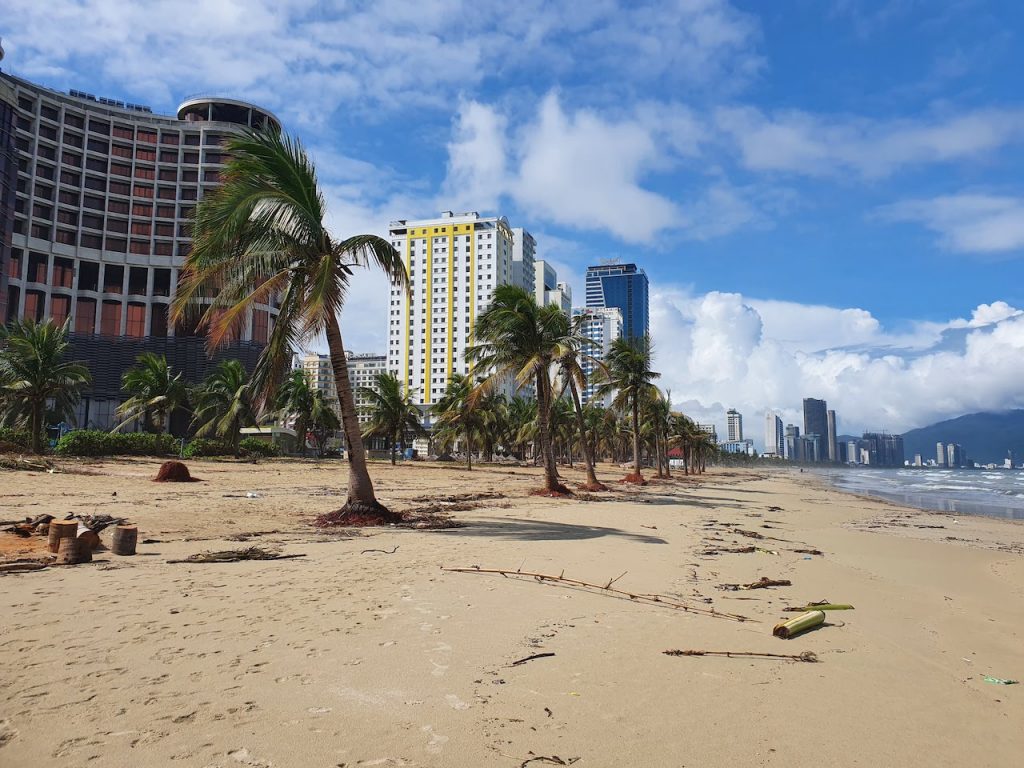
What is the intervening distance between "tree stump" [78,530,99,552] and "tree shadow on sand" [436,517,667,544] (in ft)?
18.1

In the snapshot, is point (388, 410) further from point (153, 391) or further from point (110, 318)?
point (110, 318)

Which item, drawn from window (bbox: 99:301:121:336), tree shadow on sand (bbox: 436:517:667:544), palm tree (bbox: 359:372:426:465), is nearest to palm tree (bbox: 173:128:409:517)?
tree shadow on sand (bbox: 436:517:667:544)

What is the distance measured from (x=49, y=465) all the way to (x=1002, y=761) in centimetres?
2849

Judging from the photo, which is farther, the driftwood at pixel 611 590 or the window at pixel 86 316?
the window at pixel 86 316

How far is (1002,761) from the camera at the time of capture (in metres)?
3.67

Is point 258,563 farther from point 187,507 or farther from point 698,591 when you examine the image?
point 187,507

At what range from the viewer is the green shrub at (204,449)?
3844cm

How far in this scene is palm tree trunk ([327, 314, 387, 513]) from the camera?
42.1 feet

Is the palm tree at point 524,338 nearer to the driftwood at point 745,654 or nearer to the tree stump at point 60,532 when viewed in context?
the tree stump at point 60,532

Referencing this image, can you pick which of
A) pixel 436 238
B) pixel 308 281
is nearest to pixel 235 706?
pixel 308 281

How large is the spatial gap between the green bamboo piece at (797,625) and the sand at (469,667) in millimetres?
112

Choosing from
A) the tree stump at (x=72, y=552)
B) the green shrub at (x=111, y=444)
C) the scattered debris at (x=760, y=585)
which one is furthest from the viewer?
the green shrub at (x=111, y=444)

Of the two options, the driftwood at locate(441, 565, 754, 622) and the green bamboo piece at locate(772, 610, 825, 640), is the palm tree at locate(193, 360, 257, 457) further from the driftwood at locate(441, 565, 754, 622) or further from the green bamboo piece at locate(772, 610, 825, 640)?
the green bamboo piece at locate(772, 610, 825, 640)

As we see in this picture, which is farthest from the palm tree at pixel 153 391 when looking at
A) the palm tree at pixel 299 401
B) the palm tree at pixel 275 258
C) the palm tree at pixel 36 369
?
the palm tree at pixel 275 258
